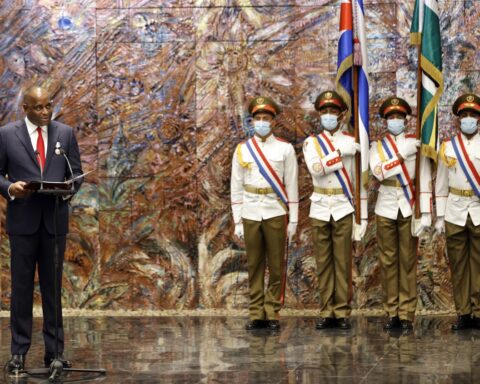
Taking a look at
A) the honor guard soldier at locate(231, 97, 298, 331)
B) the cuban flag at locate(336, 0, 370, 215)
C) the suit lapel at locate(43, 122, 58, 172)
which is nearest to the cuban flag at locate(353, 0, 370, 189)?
the cuban flag at locate(336, 0, 370, 215)

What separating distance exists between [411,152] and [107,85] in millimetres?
2775

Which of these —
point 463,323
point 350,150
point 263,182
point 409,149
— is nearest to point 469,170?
point 409,149

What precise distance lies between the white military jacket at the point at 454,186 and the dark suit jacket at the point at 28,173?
3076 millimetres

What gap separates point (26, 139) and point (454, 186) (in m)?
3.41

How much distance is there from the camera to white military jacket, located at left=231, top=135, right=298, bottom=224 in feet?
28.0

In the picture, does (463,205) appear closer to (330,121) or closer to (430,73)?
(430,73)

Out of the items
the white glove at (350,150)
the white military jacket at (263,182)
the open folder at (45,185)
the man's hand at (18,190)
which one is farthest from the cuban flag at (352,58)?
the man's hand at (18,190)

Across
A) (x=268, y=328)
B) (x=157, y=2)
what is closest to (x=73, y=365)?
(x=268, y=328)

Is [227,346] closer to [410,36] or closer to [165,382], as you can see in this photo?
[165,382]

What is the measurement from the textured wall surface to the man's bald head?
2902 mm

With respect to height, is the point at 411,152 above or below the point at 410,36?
below

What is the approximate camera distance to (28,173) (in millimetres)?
6629

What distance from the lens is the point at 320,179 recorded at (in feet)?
28.1

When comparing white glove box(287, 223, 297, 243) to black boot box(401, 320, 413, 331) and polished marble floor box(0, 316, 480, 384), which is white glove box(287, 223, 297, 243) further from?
black boot box(401, 320, 413, 331)
